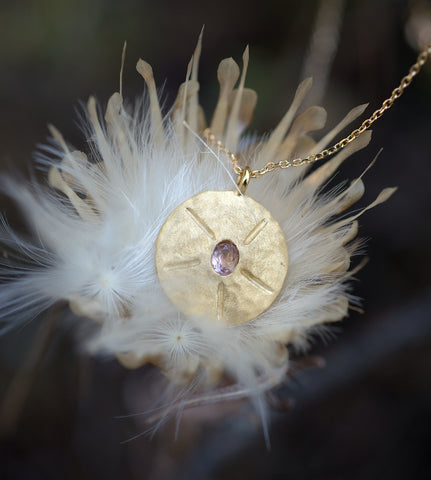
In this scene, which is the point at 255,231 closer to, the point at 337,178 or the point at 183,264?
the point at 183,264

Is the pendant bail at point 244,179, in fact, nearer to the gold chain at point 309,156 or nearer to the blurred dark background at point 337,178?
the gold chain at point 309,156

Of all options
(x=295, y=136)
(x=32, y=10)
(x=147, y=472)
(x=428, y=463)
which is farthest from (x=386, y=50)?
(x=147, y=472)

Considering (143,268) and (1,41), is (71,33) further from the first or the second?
(143,268)

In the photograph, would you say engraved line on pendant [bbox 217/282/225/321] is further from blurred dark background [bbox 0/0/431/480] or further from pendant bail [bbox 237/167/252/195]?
blurred dark background [bbox 0/0/431/480]

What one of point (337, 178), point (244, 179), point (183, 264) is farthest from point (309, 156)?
point (337, 178)

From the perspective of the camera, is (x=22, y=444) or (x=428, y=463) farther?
(x=428, y=463)

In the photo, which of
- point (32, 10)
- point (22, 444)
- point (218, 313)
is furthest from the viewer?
point (32, 10)
